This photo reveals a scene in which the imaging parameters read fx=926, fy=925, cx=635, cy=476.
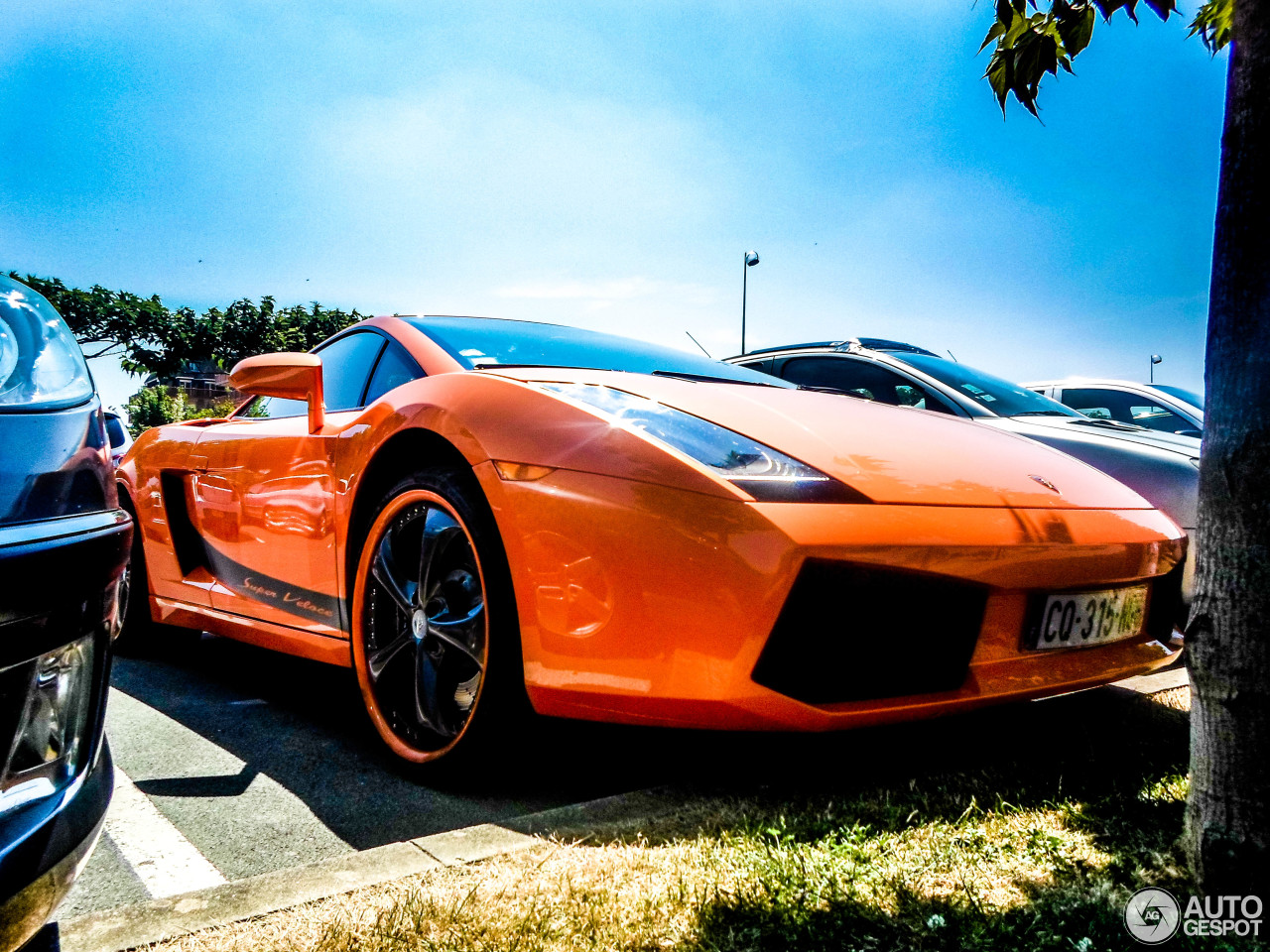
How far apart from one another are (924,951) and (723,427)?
1.07 meters

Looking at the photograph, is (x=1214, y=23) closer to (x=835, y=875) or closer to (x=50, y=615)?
(x=835, y=875)

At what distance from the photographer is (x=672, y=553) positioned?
1775 millimetres

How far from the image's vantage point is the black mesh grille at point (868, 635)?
1.74 meters

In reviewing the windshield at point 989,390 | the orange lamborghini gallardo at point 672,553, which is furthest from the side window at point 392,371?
the windshield at point 989,390

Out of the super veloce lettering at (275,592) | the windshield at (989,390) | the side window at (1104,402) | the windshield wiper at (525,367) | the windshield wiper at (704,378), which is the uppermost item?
the windshield wiper at (525,367)

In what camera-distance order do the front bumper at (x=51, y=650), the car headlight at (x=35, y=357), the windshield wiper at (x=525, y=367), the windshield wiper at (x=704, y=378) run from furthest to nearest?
the windshield wiper at (x=704, y=378) < the windshield wiper at (x=525, y=367) < the car headlight at (x=35, y=357) < the front bumper at (x=51, y=650)

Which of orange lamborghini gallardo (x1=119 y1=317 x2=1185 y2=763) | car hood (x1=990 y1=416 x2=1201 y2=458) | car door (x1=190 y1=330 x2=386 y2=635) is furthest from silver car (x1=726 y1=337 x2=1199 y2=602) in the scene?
car door (x1=190 y1=330 x2=386 y2=635)

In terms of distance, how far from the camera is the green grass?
4.66ft

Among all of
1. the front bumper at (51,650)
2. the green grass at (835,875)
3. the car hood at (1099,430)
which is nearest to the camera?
the front bumper at (51,650)

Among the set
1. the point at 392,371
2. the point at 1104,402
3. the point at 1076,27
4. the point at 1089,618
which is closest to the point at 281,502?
the point at 392,371

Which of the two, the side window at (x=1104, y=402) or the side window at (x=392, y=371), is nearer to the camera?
the side window at (x=392, y=371)

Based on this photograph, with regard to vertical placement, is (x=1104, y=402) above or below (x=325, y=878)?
above

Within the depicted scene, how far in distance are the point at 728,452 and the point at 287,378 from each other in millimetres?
1482

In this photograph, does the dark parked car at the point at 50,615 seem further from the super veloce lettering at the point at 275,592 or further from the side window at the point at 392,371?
the side window at the point at 392,371
